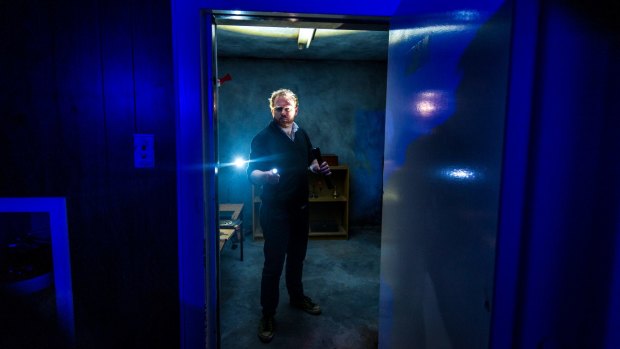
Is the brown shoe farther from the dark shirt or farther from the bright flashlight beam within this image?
the bright flashlight beam

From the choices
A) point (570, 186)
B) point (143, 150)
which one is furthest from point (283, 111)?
point (570, 186)

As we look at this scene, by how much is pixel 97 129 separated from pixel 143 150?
0.21 m

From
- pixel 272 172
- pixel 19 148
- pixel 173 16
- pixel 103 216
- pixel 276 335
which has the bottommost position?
pixel 276 335

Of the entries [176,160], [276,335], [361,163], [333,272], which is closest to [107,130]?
[176,160]

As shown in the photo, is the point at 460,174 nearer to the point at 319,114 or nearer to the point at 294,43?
the point at 294,43

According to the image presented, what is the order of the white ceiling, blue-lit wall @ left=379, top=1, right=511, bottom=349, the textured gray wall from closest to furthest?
blue-lit wall @ left=379, top=1, right=511, bottom=349
the white ceiling
the textured gray wall

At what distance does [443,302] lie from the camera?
1005 mm

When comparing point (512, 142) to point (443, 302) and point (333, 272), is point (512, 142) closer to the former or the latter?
point (443, 302)

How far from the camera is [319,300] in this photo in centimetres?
306

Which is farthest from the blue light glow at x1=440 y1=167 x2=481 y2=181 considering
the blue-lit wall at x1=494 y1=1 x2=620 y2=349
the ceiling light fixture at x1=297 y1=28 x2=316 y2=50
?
the ceiling light fixture at x1=297 y1=28 x2=316 y2=50

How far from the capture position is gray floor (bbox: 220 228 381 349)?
248 centimetres

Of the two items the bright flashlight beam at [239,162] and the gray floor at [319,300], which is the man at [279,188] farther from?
the bright flashlight beam at [239,162]

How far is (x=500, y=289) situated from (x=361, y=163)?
181 inches

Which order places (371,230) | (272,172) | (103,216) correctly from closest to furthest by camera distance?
(103,216)
(272,172)
(371,230)
